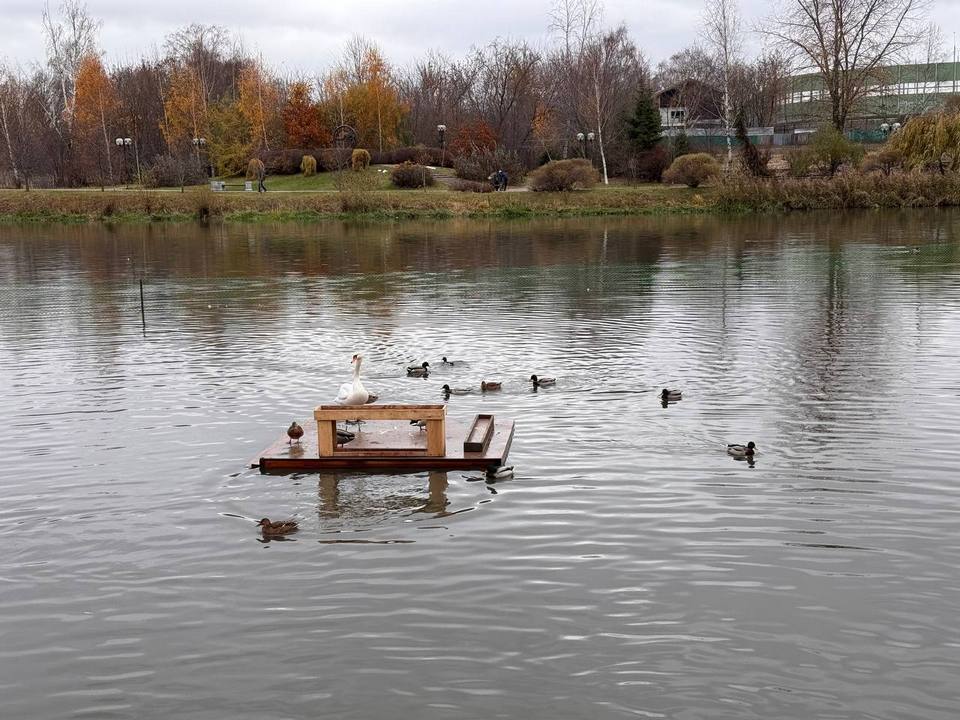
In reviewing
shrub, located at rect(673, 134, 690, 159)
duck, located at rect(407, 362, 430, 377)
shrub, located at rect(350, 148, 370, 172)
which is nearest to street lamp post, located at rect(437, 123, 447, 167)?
shrub, located at rect(350, 148, 370, 172)

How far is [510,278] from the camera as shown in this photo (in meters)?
36.0

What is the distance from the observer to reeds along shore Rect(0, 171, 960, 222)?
68812 millimetres

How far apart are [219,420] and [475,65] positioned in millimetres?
100202

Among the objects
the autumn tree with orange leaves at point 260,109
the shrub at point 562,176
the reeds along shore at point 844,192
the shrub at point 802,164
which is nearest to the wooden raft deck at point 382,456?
the reeds along shore at point 844,192

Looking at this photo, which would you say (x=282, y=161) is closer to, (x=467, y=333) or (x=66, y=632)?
(x=467, y=333)

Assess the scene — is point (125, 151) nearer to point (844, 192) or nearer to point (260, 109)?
point (260, 109)

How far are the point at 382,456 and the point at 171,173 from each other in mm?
78491

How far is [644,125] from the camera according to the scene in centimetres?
8250

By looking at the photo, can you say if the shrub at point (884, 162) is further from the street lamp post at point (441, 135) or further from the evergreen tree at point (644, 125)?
the street lamp post at point (441, 135)

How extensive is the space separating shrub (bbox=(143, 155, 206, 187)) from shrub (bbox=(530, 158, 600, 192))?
30.5 m

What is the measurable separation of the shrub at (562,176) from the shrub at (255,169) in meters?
22.4

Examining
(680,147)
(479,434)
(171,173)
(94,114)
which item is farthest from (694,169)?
(479,434)

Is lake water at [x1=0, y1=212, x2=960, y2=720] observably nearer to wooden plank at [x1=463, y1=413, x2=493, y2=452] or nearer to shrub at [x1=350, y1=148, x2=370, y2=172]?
wooden plank at [x1=463, y1=413, x2=493, y2=452]

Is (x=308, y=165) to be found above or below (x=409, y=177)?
above
